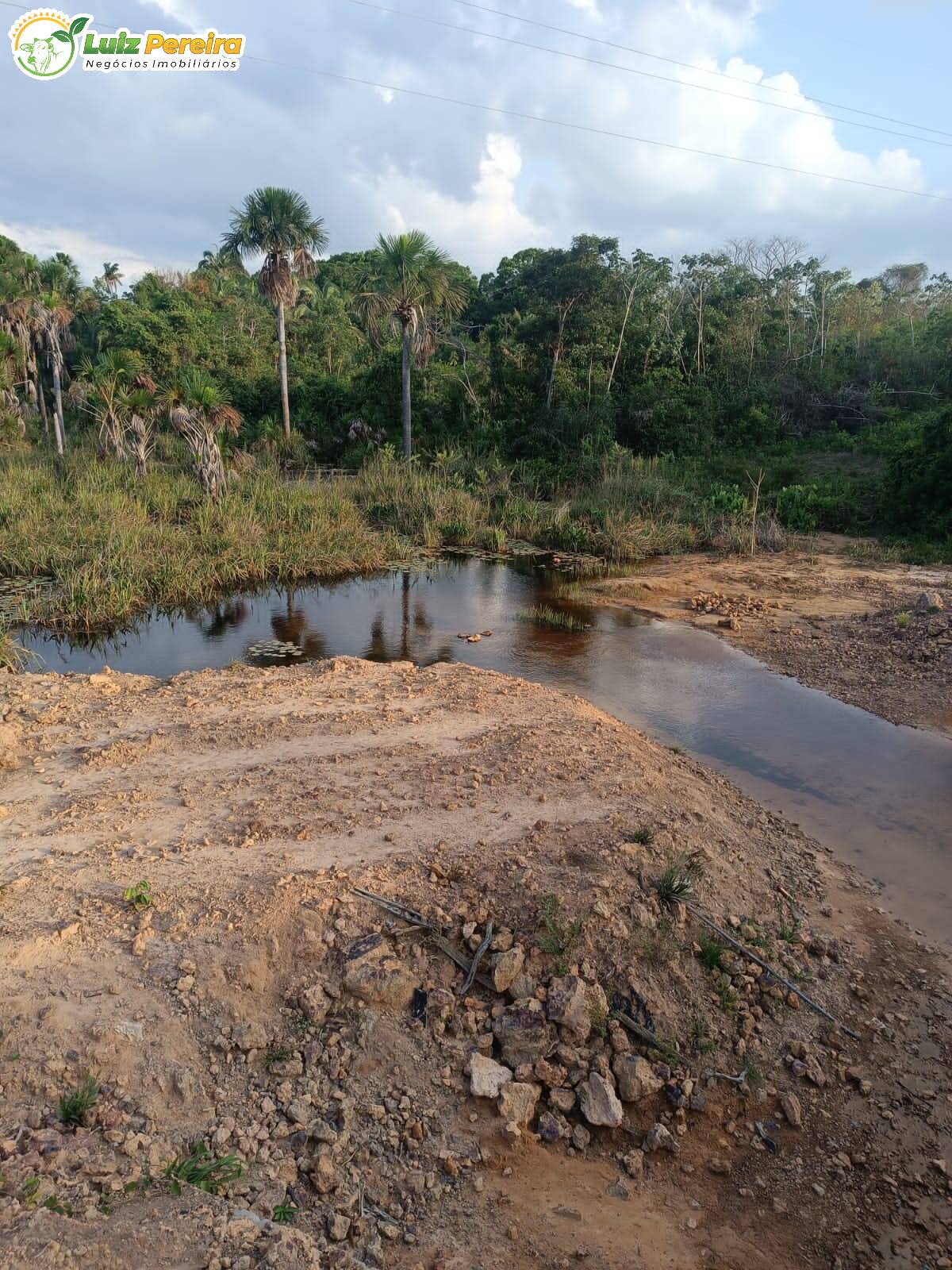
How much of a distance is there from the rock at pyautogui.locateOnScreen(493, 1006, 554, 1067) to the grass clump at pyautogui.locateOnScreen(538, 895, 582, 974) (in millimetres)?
298

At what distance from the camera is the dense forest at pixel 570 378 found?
1736 centimetres

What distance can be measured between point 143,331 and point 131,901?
28509 mm

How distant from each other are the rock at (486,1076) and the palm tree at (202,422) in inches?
494

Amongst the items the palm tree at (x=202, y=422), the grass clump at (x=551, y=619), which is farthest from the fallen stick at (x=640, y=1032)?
the palm tree at (x=202, y=422)

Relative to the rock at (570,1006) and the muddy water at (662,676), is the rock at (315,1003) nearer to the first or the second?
the rock at (570,1006)

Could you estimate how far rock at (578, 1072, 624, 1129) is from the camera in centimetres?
319

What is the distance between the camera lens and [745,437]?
21.9 m

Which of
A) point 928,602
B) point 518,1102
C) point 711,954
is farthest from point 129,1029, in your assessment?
point 928,602

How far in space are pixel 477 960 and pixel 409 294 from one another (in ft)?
67.3

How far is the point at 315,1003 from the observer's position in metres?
3.52

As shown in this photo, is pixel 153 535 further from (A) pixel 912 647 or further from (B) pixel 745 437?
(B) pixel 745 437

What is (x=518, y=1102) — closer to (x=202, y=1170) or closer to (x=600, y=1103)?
(x=600, y=1103)

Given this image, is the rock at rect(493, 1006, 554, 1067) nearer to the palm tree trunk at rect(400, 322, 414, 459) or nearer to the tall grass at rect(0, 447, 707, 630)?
the tall grass at rect(0, 447, 707, 630)

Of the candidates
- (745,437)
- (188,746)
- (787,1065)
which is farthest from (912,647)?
(745,437)
